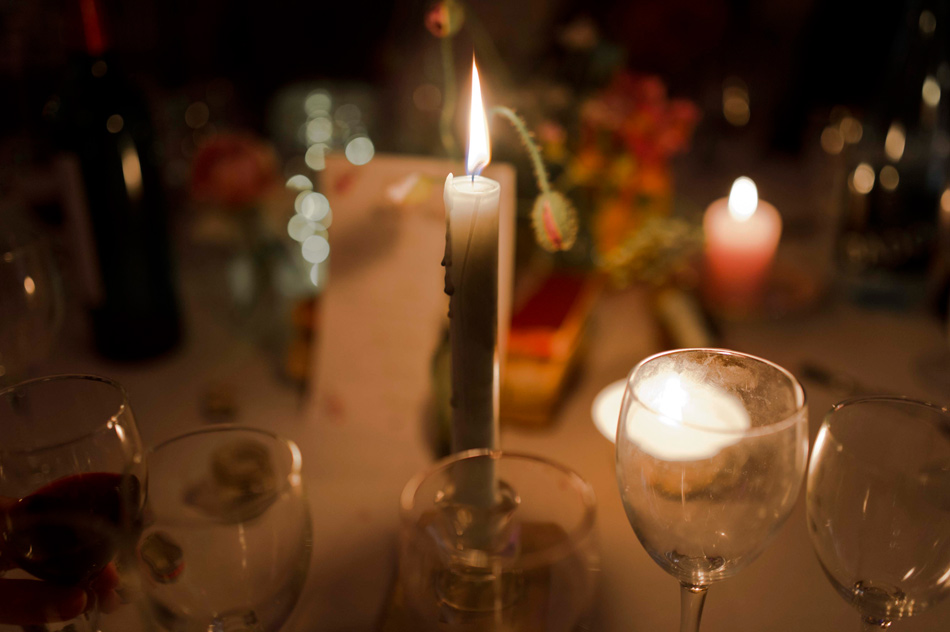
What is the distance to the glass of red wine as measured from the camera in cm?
43

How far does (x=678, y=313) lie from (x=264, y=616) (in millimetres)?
661

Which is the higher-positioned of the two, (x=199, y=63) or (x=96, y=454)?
(x=199, y=63)

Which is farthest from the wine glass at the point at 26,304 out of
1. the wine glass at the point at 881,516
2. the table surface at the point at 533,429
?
the wine glass at the point at 881,516

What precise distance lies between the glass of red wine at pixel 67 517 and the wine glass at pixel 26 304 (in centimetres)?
21

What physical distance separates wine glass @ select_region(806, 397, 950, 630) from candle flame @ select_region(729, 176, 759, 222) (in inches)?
24.1

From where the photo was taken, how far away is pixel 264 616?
1.47 feet

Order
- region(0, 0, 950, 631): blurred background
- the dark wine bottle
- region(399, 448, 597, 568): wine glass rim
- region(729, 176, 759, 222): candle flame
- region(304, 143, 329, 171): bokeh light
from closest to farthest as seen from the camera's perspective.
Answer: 1. region(399, 448, 597, 568): wine glass rim
2. region(0, 0, 950, 631): blurred background
3. the dark wine bottle
4. region(729, 176, 759, 222): candle flame
5. region(304, 143, 329, 171): bokeh light

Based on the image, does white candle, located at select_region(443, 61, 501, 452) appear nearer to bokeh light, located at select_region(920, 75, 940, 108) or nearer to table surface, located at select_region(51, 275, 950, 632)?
table surface, located at select_region(51, 275, 950, 632)

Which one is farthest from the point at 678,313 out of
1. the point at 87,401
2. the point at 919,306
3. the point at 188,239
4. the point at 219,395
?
the point at 188,239

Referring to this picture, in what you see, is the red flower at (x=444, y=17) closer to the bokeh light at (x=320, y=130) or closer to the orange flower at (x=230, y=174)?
the orange flower at (x=230, y=174)

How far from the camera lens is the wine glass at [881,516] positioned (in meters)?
0.43

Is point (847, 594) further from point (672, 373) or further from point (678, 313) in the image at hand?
point (678, 313)

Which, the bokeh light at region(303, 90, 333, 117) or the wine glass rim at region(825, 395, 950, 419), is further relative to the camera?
the bokeh light at region(303, 90, 333, 117)

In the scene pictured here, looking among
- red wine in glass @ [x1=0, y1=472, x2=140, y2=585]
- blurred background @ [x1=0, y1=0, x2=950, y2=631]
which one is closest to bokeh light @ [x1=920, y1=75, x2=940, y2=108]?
blurred background @ [x1=0, y1=0, x2=950, y2=631]
